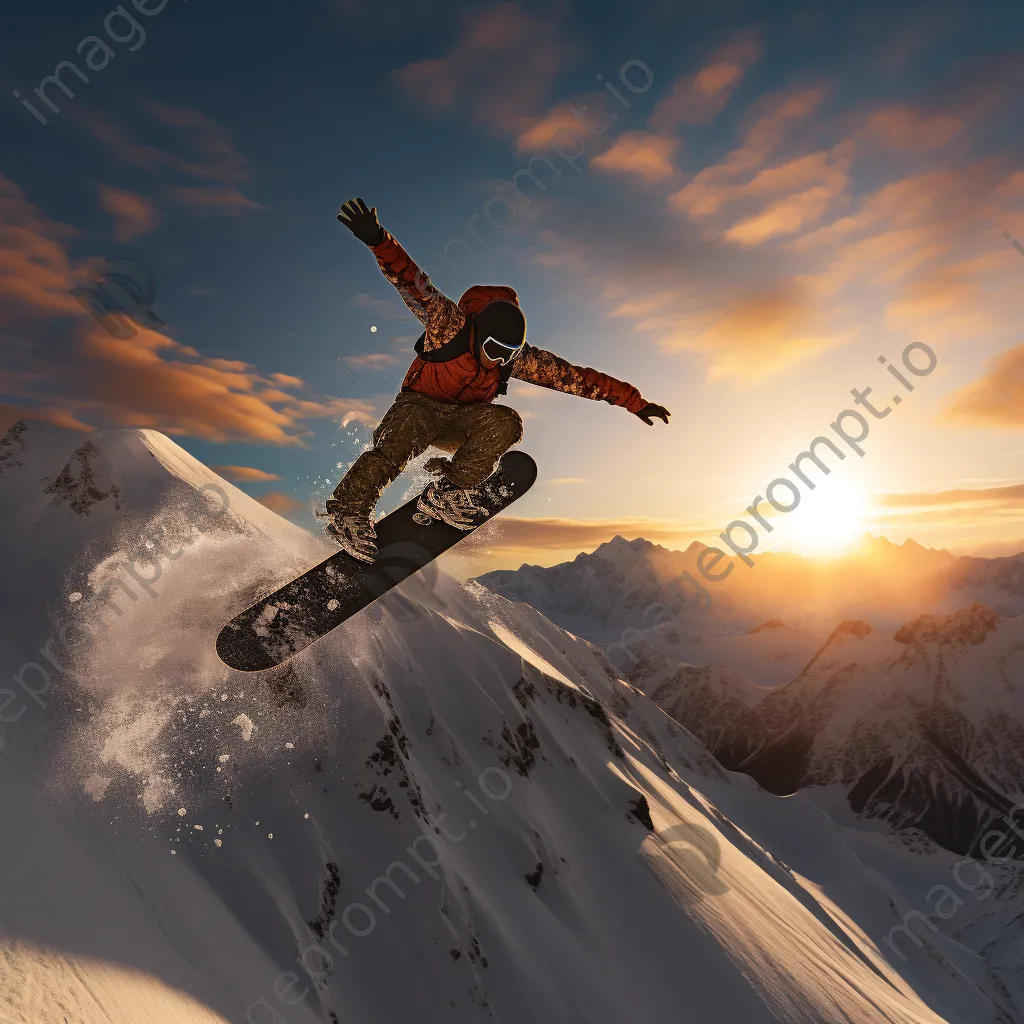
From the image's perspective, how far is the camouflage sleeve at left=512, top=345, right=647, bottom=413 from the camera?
675 centimetres

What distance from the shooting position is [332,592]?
27.4 feet

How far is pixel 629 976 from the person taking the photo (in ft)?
120

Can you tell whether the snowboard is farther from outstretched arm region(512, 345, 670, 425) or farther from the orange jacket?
the orange jacket

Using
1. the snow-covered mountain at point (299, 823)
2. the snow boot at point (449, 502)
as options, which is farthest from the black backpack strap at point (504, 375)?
the snow-covered mountain at point (299, 823)

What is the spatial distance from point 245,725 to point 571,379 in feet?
99.5

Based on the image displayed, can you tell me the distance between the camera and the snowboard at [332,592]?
7715 mm

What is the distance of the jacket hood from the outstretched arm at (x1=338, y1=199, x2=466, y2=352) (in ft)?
0.39

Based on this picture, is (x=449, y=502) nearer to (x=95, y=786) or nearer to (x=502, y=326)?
(x=502, y=326)

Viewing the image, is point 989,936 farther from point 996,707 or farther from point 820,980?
point 996,707

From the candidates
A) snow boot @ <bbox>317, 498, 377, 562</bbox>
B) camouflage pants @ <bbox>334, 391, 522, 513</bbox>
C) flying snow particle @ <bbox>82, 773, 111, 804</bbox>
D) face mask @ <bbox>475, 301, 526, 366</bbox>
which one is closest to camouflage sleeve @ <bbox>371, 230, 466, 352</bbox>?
face mask @ <bbox>475, 301, 526, 366</bbox>

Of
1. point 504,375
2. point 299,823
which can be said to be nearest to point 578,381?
point 504,375

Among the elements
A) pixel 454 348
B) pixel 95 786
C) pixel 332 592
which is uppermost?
pixel 454 348

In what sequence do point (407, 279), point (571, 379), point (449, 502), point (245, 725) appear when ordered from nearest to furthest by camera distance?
point (407, 279), point (449, 502), point (571, 379), point (245, 725)

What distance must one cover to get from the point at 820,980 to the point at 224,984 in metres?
50.3
